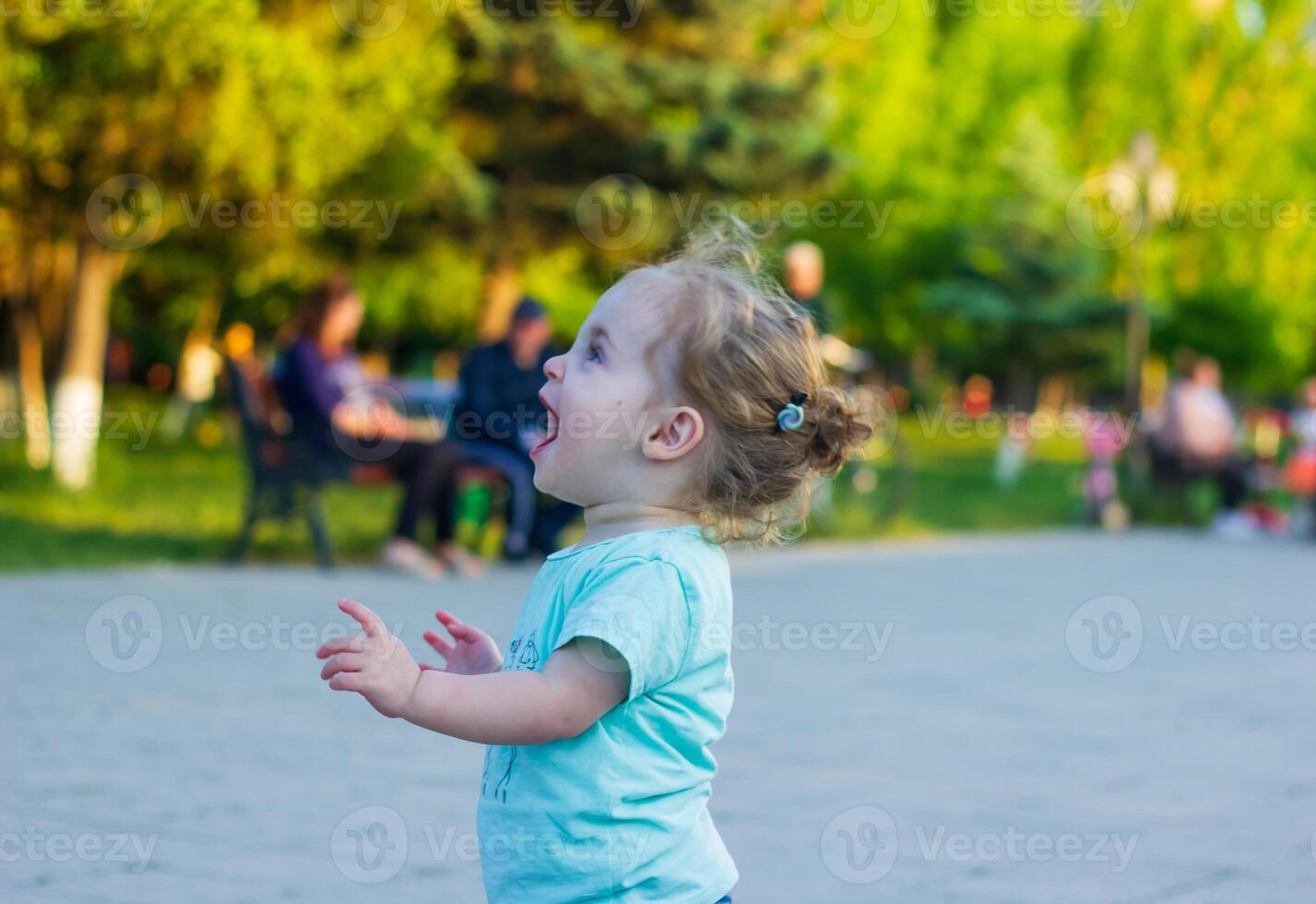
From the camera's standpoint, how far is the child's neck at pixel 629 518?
2170 millimetres

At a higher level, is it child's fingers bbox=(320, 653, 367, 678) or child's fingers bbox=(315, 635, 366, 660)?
child's fingers bbox=(315, 635, 366, 660)

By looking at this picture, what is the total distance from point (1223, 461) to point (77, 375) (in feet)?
35.8

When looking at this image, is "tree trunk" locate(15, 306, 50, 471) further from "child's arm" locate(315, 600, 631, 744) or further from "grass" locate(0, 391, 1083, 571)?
"child's arm" locate(315, 600, 631, 744)

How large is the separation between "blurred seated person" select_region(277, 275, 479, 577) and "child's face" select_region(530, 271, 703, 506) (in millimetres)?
7554

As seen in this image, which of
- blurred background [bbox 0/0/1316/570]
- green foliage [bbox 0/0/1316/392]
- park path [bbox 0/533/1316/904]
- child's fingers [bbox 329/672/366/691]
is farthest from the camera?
green foliage [bbox 0/0/1316/392]

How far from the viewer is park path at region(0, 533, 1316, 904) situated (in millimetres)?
3699

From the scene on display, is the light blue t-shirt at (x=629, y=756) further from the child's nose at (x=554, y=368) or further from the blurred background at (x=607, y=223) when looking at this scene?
the blurred background at (x=607, y=223)

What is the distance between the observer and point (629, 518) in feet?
7.14

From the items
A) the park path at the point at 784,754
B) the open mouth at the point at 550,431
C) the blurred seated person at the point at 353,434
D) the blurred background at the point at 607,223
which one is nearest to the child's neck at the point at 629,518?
the open mouth at the point at 550,431

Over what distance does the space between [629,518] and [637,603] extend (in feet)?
0.64

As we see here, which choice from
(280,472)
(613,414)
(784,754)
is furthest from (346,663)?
(280,472)

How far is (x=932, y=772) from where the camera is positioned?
16.0 feet

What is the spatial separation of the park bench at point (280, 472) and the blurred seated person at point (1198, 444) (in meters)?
9.14

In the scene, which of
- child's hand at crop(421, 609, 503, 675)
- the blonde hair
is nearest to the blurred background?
the blonde hair
